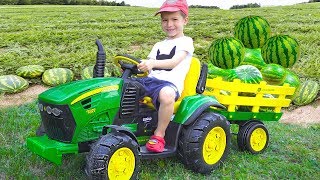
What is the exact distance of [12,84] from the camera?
282 inches

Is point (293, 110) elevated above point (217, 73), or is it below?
below

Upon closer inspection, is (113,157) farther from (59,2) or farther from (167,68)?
(59,2)

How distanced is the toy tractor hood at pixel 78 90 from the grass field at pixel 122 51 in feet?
2.39

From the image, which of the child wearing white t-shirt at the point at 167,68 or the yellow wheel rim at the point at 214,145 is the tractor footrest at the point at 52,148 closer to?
the child wearing white t-shirt at the point at 167,68

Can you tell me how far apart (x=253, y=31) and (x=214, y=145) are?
214 cm

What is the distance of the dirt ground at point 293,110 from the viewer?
6.75 meters

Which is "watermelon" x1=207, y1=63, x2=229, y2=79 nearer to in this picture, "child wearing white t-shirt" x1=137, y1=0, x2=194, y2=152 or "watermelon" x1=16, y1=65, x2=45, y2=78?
"child wearing white t-shirt" x1=137, y1=0, x2=194, y2=152

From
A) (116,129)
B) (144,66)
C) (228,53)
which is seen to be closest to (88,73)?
(228,53)

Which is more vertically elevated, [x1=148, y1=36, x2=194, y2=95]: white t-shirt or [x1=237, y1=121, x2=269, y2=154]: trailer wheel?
[x1=148, y1=36, x2=194, y2=95]: white t-shirt

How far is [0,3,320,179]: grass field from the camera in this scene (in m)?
4.04

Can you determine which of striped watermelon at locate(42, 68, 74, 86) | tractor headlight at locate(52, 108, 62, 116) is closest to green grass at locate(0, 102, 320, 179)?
tractor headlight at locate(52, 108, 62, 116)

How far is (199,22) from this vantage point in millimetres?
12570

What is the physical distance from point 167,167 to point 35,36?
267 inches

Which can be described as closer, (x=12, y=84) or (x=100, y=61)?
(x=100, y=61)
